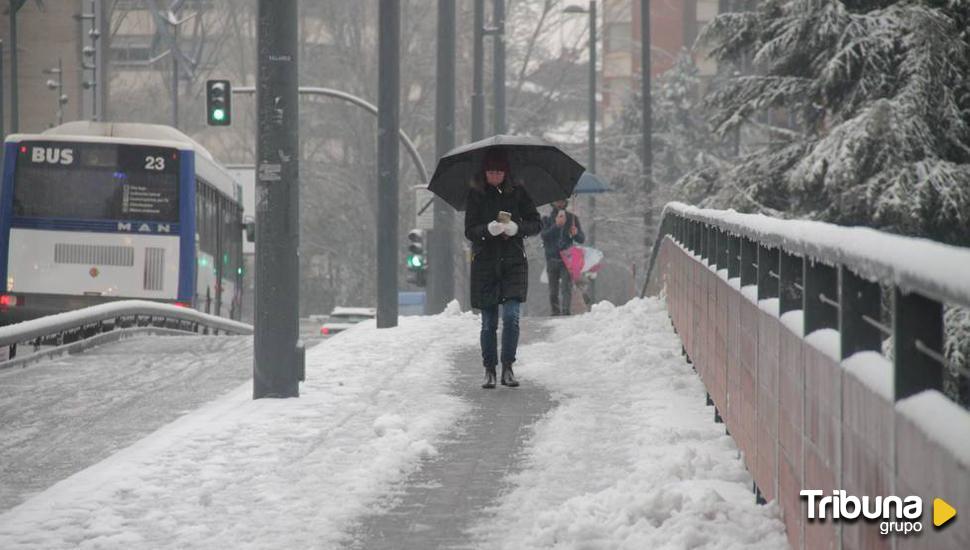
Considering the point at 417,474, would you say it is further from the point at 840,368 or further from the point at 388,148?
the point at 388,148

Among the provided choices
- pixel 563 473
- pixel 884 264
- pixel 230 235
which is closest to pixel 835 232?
pixel 884 264

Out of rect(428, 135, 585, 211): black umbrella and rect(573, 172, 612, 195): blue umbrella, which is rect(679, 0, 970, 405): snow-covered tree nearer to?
rect(573, 172, 612, 195): blue umbrella

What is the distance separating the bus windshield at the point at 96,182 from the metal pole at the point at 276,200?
15.8 m

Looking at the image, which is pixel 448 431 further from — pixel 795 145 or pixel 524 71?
pixel 524 71

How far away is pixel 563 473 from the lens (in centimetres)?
839

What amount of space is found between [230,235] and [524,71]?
2716 cm

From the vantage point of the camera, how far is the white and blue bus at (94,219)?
26812 mm

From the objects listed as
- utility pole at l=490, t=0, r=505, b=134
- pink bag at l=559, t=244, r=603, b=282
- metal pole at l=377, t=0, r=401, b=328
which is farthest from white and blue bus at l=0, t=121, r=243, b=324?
utility pole at l=490, t=0, r=505, b=134

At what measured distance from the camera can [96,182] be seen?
1067 inches

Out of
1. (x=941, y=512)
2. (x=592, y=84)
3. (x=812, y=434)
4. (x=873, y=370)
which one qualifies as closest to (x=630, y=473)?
(x=812, y=434)

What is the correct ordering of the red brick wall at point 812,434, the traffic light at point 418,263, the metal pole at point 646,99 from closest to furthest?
the red brick wall at point 812,434, the traffic light at point 418,263, the metal pole at point 646,99

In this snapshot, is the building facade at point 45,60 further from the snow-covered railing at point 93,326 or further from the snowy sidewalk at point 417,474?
the snowy sidewalk at point 417,474

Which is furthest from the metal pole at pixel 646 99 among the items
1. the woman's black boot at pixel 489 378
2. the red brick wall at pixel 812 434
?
the red brick wall at pixel 812 434

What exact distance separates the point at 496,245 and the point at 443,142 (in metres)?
14.9
